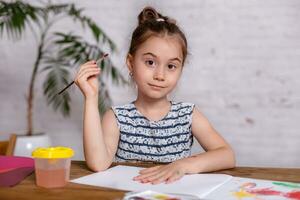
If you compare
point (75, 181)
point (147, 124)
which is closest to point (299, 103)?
point (147, 124)

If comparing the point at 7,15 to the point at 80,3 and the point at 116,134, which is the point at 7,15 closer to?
the point at 80,3

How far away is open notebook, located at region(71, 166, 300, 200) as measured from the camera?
882 millimetres

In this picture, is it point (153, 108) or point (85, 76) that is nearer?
point (85, 76)

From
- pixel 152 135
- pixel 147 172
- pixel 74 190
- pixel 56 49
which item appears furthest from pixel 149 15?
pixel 56 49

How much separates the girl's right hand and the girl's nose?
7.7 inches

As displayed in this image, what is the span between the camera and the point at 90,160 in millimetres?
1144

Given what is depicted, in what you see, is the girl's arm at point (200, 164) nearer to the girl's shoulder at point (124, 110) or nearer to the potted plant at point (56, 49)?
the girl's shoulder at point (124, 110)

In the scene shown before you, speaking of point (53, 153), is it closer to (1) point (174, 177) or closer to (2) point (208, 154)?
(1) point (174, 177)

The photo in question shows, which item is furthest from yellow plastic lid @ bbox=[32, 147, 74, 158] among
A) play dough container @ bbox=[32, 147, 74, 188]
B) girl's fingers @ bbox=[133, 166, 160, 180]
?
girl's fingers @ bbox=[133, 166, 160, 180]

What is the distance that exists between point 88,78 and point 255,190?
54cm

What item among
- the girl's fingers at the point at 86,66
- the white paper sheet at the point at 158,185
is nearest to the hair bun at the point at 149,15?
the girl's fingers at the point at 86,66

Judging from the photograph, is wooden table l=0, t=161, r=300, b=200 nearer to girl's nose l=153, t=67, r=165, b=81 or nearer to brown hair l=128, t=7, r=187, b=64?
girl's nose l=153, t=67, r=165, b=81

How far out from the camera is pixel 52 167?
96cm

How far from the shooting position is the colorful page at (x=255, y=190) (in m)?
0.86
